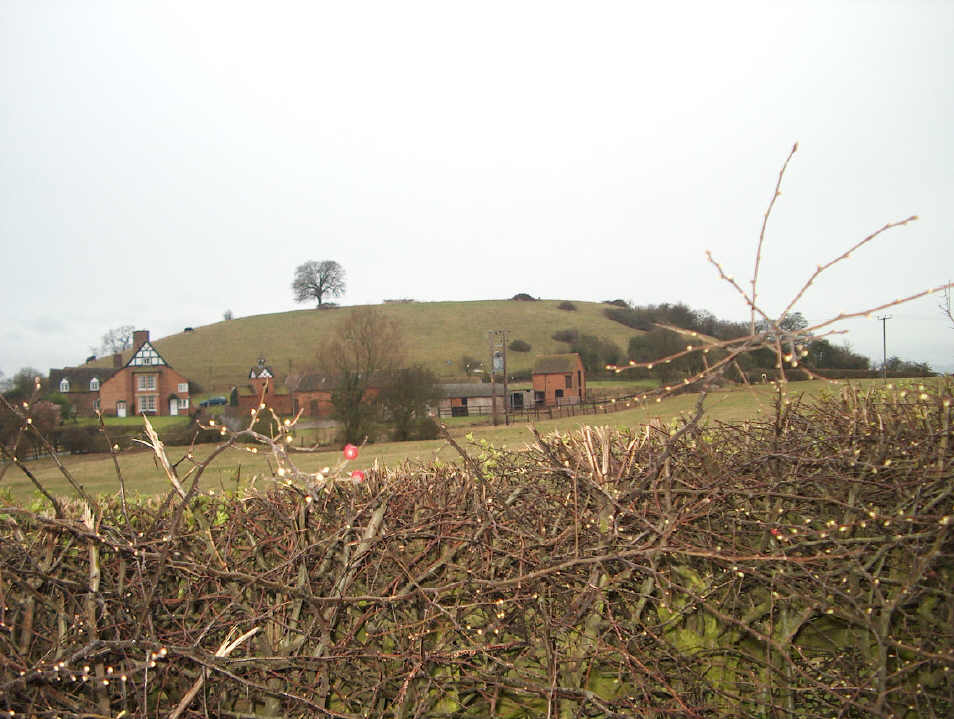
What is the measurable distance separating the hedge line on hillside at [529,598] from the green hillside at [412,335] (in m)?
63.4

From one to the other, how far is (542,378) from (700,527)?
5467 centimetres

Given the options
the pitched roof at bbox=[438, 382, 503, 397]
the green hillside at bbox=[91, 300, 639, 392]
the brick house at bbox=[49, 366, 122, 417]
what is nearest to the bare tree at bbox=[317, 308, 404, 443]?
the pitched roof at bbox=[438, 382, 503, 397]

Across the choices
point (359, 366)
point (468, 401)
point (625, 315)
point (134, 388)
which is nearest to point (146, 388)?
point (134, 388)

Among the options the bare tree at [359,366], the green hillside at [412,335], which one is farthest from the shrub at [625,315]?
the bare tree at [359,366]

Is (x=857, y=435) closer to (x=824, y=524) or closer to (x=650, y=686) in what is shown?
(x=824, y=524)

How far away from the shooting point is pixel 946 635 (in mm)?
3250

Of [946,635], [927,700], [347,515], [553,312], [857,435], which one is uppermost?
[553,312]

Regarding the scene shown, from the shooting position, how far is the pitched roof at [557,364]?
5759cm

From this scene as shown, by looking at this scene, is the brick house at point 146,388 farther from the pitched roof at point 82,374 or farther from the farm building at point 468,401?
the farm building at point 468,401

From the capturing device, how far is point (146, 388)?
64.9 m

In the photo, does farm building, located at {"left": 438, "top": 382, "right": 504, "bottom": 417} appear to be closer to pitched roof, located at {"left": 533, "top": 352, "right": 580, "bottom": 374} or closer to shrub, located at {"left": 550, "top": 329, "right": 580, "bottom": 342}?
pitched roof, located at {"left": 533, "top": 352, "right": 580, "bottom": 374}

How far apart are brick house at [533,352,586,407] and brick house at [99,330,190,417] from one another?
33.6 meters

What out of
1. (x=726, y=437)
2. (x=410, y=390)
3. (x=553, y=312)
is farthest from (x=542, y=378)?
(x=726, y=437)

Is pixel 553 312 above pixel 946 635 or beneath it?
above
